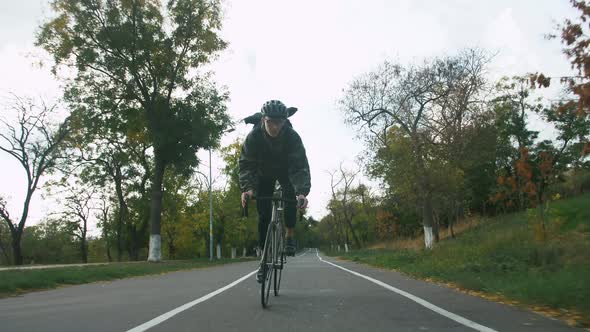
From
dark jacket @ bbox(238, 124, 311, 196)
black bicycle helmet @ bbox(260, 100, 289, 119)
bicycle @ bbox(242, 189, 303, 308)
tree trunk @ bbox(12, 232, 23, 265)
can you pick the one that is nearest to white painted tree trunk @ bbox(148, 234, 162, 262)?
tree trunk @ bbox(12, 232, 23, 265)

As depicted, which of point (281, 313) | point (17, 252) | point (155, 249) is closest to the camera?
point (281, 313)

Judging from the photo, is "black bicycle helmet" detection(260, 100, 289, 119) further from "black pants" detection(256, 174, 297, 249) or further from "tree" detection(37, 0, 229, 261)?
"tree" detection(37, 0, 229, 261)

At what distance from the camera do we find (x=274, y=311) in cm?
608

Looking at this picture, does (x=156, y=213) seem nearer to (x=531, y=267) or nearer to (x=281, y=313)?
(x=531, y=267)

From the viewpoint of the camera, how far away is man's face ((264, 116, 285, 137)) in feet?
21.1

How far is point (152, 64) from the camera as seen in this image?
1123 inches

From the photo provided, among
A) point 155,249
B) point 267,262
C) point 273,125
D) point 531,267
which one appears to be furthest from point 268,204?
point 155,249

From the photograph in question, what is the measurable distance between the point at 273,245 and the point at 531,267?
677 cm

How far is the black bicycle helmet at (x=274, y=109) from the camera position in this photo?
632cm

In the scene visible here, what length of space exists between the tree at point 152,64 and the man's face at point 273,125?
21.4 meters

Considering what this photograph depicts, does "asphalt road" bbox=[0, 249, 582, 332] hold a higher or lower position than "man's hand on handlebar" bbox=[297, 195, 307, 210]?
lower

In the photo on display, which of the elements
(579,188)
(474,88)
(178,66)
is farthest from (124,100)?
(579,188)

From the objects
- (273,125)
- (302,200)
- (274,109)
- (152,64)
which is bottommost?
(302,200)

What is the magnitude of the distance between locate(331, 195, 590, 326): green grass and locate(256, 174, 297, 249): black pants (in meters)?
3.18
